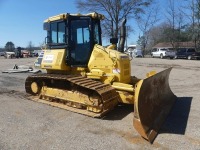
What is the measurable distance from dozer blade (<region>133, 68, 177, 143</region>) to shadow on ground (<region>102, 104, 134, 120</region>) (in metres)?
1.00

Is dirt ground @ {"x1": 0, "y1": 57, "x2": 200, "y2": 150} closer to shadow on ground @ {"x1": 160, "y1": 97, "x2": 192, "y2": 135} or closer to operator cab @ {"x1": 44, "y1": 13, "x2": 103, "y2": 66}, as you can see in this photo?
shadow on ground @ {"x1": 160, "y1": 97, "x2": 192, "y2": 135}

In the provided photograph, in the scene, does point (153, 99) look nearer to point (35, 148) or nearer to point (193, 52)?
point (35, 148)

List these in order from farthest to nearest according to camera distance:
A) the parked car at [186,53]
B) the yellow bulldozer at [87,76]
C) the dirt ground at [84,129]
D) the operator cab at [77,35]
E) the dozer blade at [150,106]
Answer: the parked car at [186,53], the operator cab at [77,35], the yellow bulldozer at [87,76], the dozer blade at [150,106], the dirt ground at [84,129]

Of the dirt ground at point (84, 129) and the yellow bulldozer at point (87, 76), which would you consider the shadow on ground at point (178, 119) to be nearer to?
the dirt ground at point (84, 129)

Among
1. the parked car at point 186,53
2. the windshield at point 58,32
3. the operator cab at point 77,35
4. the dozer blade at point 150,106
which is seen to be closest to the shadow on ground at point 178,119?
the dozer blade at point 150,106

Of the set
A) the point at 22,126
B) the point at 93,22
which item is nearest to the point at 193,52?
the point at 93,22

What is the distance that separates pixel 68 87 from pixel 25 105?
1515 mm

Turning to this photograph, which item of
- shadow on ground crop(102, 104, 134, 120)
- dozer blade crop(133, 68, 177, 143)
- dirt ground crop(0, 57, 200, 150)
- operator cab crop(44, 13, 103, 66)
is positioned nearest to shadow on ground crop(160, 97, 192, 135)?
dirt ground crop(0, 57, 200, 150)

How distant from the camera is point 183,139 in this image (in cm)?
552

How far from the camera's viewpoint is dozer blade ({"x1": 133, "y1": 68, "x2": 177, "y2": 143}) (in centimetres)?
563

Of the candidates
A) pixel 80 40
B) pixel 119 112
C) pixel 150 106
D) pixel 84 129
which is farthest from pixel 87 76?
pixel 150 106

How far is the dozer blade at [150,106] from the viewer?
563 cm

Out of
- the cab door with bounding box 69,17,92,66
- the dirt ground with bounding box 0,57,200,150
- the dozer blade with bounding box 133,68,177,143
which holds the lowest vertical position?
the dirt ground with bounding box 0,57,200,150

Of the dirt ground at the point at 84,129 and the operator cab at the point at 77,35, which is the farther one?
the operator cab at the point at 77,35
